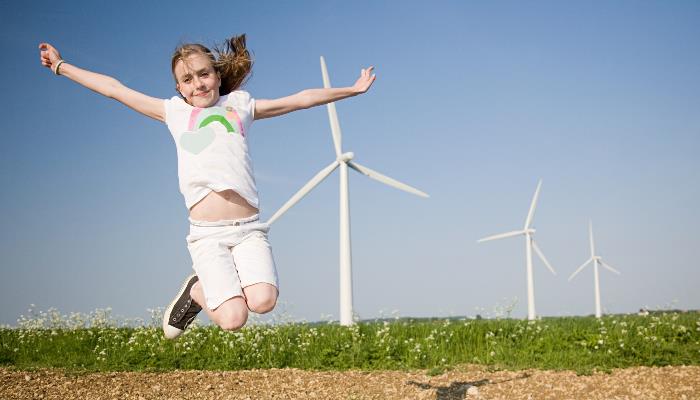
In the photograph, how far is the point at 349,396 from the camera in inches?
375

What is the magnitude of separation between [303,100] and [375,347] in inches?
289

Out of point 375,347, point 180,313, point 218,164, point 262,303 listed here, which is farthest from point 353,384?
point 218,164

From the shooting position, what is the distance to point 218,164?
5.71 meters

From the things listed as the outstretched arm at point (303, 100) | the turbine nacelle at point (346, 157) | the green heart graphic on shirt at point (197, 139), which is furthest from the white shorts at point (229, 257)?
the turbine nacelle at point (346, 157)

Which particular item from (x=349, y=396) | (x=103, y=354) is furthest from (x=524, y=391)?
(x=103, y=354)

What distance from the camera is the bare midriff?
5.76 metres

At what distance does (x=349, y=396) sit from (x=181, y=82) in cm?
535

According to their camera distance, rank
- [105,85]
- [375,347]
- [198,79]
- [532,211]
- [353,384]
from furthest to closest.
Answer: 1. [532,211]
2. [375,347]
3. [353,384]
4. [105,85]
5. [198,79]

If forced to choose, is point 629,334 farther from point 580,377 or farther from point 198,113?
point 198,113

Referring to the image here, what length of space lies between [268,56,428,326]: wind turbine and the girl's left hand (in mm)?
12260

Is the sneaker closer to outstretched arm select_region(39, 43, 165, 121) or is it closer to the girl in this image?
the girl

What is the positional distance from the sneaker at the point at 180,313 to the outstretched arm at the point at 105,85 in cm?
169

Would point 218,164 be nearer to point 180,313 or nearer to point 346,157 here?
point 180,313

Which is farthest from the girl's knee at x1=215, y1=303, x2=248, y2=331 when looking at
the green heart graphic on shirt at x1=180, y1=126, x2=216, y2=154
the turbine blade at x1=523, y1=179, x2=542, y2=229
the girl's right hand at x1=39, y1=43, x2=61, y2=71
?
the turbine blade at x1=523, y1=179, x2=542, y2=229
